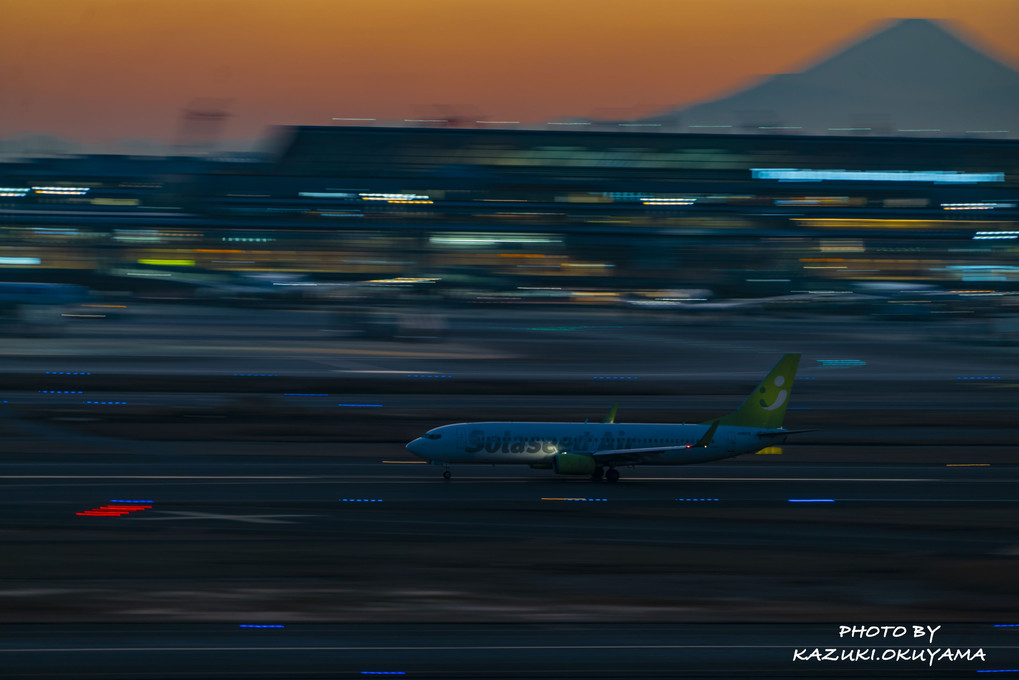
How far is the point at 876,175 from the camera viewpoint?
160375 mm

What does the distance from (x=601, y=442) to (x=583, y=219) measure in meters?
112

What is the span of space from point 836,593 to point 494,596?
8908mm

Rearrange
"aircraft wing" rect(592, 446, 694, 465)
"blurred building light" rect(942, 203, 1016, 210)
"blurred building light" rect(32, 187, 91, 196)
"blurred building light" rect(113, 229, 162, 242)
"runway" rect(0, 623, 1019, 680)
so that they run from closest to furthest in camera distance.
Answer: "runway" rect(0, 623, 1019, 680) → "aircraft wing" rect(592, 446, 694, 465) → "blurred building light" rect(113, 229, 162, 242) → "blurred building light" rect(942, 203, 1016, 210) → "blurred building light" rect(32, 187, 91, 196)

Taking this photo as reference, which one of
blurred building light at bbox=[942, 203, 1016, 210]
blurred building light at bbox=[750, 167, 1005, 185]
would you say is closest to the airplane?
blurred building light at bbox=[750, 167, 1005, 185]

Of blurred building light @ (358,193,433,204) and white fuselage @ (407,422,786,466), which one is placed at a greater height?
blurred building light @ (358,193,433,204)

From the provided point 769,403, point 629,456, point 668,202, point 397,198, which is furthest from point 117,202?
point 769,403

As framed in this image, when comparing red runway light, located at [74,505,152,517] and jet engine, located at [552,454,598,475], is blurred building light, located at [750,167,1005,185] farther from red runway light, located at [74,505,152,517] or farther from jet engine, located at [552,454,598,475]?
red runway light, located at [74,505,152,517]

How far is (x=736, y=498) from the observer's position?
36.7 meters

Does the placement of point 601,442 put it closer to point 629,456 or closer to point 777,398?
point 629,456

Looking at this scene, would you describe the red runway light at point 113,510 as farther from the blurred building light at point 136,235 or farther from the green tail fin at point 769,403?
the blurred building light at point 136,235

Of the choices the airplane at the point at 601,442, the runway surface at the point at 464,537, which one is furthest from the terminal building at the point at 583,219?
the airplane at the point at 601,442

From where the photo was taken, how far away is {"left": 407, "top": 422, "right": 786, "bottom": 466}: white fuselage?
125ft

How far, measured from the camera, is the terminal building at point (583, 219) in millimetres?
145250

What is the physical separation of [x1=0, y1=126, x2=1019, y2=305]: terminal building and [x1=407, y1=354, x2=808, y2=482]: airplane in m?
100
